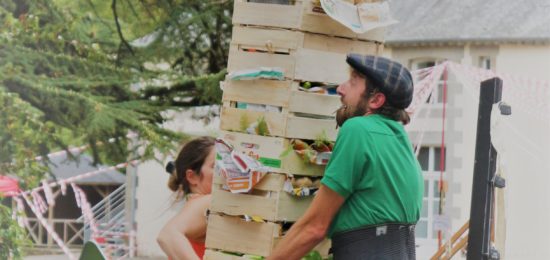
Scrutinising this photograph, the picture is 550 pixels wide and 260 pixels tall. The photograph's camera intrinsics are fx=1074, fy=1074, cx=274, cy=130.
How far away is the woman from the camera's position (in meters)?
3.67

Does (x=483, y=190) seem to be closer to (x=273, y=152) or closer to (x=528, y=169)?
(x=273, y=152)

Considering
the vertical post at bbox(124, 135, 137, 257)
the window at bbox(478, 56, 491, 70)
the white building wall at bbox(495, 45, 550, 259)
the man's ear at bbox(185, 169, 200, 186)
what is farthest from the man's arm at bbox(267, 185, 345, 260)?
the vertical post at bbox(124, 135, 137, 257)

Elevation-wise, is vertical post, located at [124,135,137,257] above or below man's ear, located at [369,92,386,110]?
below

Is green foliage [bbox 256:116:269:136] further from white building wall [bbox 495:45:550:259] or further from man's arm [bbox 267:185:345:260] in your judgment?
white building wall [bbox 495:45:550:259]

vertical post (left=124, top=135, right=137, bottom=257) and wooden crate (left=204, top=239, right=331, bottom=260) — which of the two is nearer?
wooden crate (left=204, top=239, right=331, bottom=260)

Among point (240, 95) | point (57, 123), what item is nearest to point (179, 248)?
point (240, 95)

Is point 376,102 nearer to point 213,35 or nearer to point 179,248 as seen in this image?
point 179,248

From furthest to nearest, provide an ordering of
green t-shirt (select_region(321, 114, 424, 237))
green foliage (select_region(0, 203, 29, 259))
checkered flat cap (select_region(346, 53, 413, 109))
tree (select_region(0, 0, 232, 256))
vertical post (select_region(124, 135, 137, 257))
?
vertical post (select_region(124, 135, 137, 257))
tree (select_region(0, 0, 232, 256))
green foliage (select_region(0, 203, 29, 259))
checkered flat cap (select_region(346, 53, 413, 109))
green t-shirt (select_region(321, 114, 424, 237))

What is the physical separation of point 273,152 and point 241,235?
0.85 feet

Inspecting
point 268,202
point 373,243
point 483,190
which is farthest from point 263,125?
point 483,190

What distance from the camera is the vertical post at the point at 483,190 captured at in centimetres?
321

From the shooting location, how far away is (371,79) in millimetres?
2844

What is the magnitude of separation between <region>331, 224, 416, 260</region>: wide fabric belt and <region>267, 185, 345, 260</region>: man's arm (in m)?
0.06

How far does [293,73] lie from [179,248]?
88 centimetres
